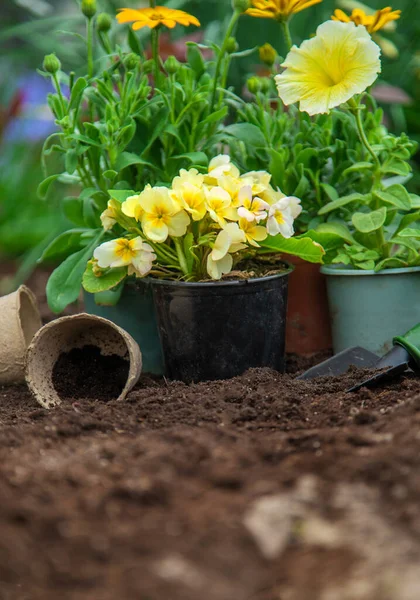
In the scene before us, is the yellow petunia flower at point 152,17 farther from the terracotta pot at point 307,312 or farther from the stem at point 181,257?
the terracotta pot at point 307,312

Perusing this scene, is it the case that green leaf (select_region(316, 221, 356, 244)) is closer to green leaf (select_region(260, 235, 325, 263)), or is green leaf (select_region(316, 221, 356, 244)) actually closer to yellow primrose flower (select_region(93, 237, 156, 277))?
green leaf (select_region(260, 235, 325, 263))

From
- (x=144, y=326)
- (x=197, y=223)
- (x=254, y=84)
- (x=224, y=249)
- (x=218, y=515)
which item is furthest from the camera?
(x=144, y=326)

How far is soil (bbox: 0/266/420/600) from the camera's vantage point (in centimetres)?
87

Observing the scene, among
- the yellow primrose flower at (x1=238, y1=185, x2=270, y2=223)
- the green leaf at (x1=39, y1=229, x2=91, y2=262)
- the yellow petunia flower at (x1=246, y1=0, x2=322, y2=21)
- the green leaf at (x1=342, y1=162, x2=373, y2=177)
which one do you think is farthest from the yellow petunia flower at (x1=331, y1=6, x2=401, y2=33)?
the green leaf at (x1=39, y1=229, x2=91, y2=262)

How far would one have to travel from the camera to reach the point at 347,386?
1.76m

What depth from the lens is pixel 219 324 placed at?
188 centimetres

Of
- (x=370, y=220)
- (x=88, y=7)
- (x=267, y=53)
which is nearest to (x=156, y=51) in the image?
(x=88, y=7)

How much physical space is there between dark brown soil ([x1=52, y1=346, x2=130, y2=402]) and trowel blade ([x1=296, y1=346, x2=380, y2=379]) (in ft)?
1.61

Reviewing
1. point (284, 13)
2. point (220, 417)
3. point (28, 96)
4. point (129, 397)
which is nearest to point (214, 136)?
point (284, 13)

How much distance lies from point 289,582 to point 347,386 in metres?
0.93

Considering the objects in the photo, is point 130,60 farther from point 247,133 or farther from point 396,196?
point 396,196

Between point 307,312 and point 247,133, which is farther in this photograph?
point 307,312

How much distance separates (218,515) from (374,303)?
1241mm

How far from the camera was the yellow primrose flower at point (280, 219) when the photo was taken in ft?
6.14
